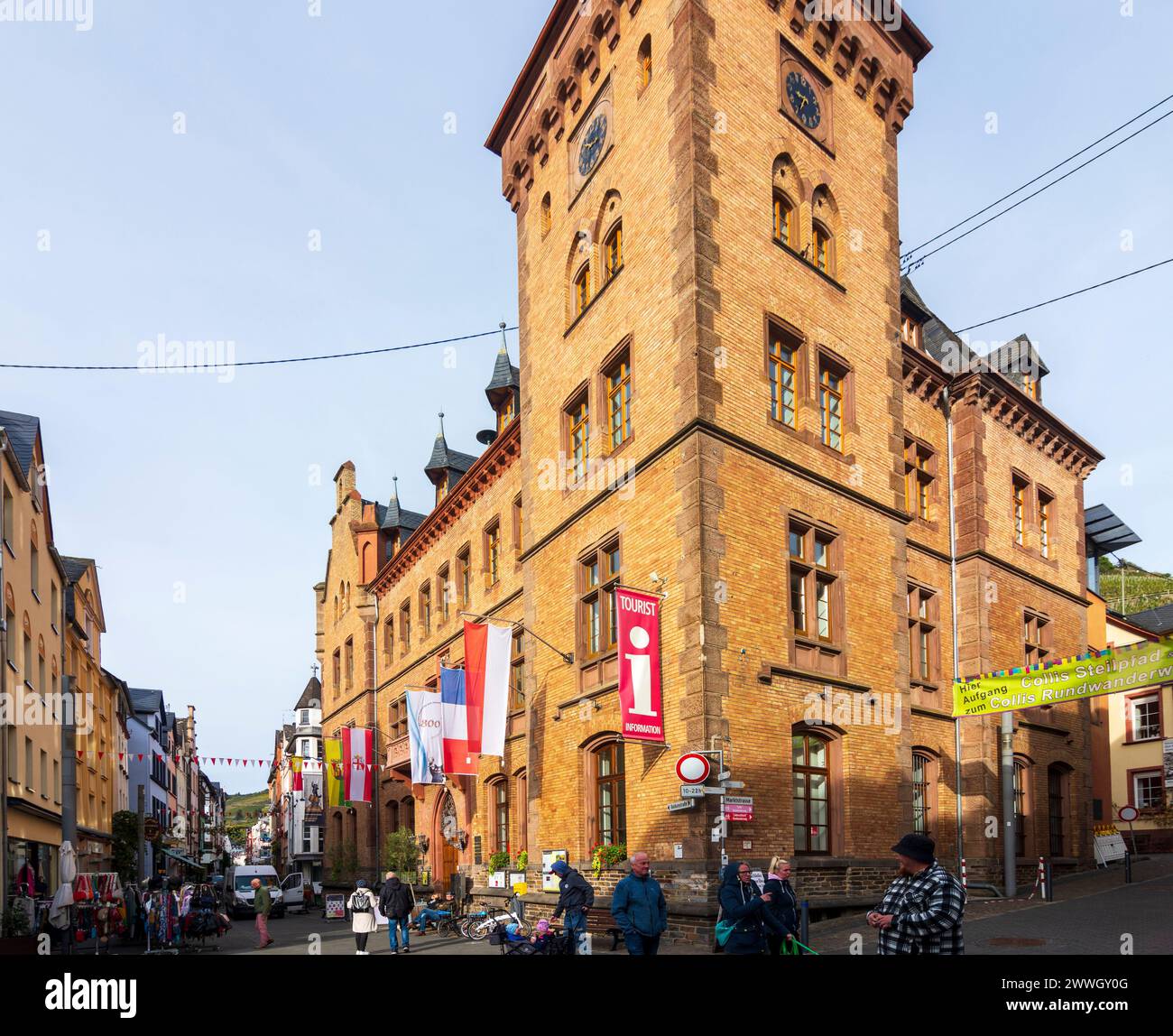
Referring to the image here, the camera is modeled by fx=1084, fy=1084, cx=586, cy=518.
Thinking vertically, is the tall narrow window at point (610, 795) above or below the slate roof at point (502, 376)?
below

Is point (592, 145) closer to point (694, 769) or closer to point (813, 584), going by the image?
point (813, 584)

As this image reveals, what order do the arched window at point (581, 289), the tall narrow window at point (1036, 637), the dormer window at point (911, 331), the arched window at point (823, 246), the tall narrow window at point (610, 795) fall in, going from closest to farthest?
the tall narrow window at point (610, 795), the arched window at point (823, 246), the arched window at point (581, 289), the dormer window at point (911, 331), the tall narrow window at point (1036, 637)

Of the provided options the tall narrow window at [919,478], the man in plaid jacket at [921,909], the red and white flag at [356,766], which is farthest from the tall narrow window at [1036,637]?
the man in plaid jacket at [921,909]

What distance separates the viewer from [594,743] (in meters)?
20.6

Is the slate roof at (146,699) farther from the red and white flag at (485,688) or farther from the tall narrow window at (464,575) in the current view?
the red and white flag at (485,688)

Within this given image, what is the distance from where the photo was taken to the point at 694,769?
54.9ft

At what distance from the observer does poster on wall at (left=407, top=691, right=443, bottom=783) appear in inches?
1020

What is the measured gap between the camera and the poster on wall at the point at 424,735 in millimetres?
25906

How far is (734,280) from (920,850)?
14720 mm

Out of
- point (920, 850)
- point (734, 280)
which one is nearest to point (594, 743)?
point (734, 280)

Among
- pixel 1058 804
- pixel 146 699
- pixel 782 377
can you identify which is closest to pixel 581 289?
pixel 782 377

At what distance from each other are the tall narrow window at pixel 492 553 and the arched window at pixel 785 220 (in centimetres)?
1171

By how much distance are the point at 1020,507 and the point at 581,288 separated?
1353 centimetres
